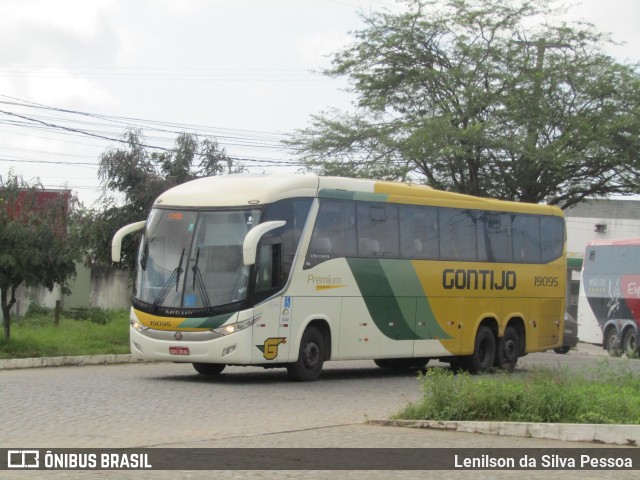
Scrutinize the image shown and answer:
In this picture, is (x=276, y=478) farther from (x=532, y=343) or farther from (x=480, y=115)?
(x=480, y=115)

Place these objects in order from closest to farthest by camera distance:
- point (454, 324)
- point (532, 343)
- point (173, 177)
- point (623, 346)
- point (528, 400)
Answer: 1. point (528, 400)
2. point (454, 324)
3. point (532, 343)
4. point (173, 177)
5. point (623, 346)

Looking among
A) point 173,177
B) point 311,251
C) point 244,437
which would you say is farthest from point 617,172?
point 244,437

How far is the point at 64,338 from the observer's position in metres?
23.9

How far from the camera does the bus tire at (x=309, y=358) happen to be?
18812 mm

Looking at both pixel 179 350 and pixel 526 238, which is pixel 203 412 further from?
pixel 526 238

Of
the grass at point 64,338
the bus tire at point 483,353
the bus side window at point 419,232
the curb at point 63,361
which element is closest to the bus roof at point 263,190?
the bus side window at point 419,232

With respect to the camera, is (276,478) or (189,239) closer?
(276,478)

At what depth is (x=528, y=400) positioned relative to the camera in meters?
12.8

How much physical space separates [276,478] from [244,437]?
264 centimetres

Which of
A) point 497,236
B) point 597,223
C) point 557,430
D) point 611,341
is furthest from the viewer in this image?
point 597,223

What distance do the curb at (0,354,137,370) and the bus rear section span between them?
1777cm

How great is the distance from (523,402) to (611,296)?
1032 inches

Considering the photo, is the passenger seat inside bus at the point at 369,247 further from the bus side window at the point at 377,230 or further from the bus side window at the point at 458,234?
the bus side window at the point at 458,234

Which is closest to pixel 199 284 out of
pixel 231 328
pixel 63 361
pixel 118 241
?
pixel 231 328
